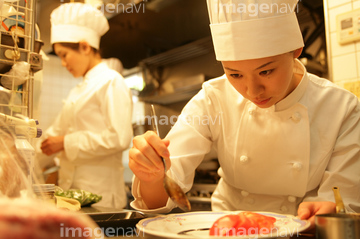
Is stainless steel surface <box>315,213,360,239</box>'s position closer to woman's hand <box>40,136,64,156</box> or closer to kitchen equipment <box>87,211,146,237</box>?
kitchen equipment <box>87,211,146,237</box>

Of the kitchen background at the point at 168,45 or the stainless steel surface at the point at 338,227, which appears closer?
the stainless steel surface at the point at 338,227

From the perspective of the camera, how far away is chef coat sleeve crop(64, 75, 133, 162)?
6.18 ft

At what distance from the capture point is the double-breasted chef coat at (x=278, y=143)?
1.02 m

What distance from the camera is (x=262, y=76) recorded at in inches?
36.3

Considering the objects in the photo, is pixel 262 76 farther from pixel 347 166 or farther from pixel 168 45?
pixel 168 45

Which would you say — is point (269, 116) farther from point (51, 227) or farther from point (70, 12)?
point (70, 12)

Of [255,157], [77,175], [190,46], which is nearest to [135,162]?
[255,157]

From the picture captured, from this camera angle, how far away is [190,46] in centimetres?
285

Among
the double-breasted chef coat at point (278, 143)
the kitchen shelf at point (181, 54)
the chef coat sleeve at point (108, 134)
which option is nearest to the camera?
the double-breasted chef coat at point (278, 143)

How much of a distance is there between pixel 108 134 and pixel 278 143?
1.10 m

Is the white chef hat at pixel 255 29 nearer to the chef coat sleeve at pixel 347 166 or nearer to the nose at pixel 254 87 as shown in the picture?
the nose at pixel 254 87

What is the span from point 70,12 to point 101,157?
0.98 metres

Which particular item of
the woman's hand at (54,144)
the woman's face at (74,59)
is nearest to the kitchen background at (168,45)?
the woman's face at (74,59)

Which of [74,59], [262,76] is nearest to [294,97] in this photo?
[262,76]
